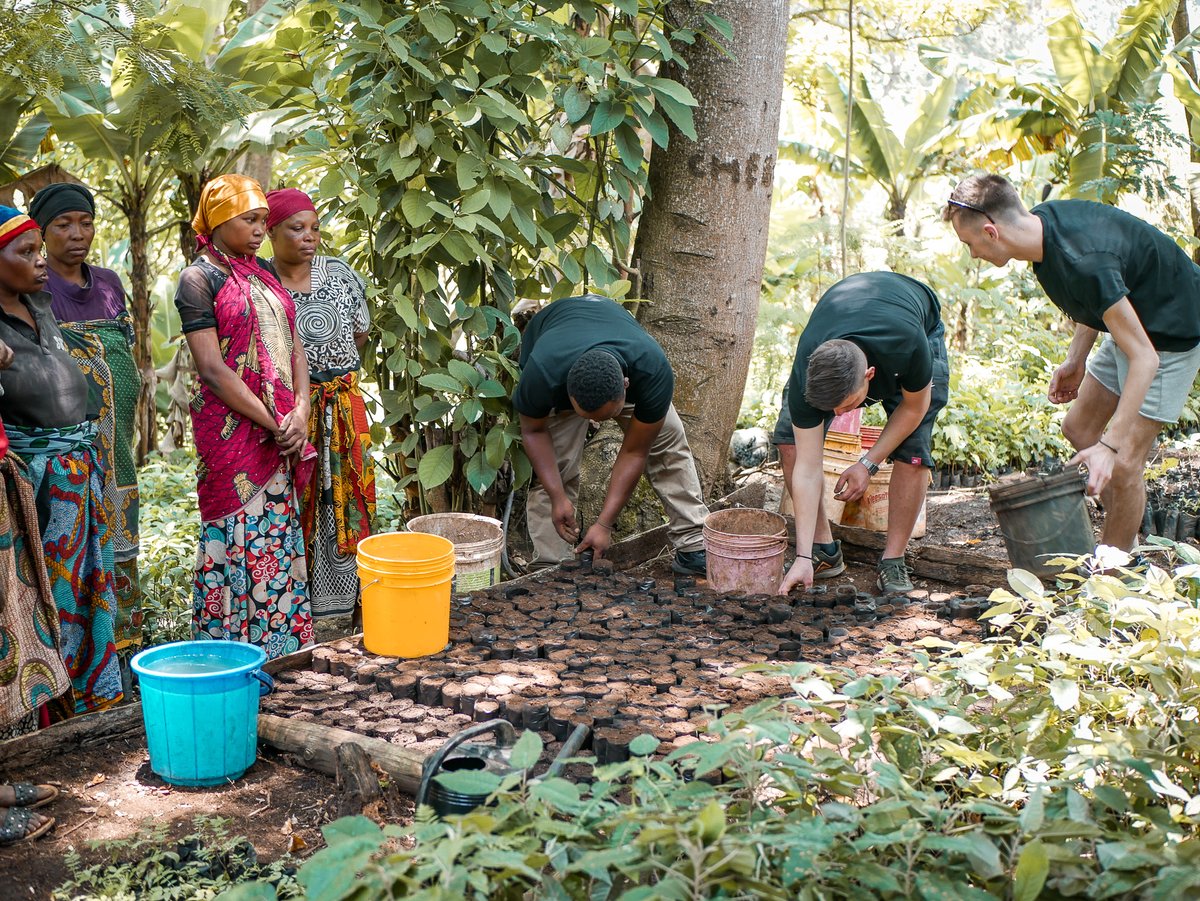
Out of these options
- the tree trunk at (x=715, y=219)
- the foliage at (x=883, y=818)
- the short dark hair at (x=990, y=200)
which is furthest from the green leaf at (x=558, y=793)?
the tree trunk at (x=715, y=219)

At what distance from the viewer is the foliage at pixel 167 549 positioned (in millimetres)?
4242

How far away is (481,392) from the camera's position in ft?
14.1

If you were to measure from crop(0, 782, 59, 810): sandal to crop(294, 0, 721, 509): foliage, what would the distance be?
1953mm

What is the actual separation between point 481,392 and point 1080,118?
6.37 m

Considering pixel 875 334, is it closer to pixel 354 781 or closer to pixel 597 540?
pixel 597 540

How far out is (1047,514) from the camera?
3.77 meters

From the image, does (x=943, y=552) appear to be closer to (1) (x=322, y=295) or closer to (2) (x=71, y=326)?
(1) (x=322, y=295)

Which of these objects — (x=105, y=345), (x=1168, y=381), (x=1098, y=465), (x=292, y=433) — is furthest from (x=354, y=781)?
(x=1168, y=381)

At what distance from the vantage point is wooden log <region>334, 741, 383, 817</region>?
263 cm

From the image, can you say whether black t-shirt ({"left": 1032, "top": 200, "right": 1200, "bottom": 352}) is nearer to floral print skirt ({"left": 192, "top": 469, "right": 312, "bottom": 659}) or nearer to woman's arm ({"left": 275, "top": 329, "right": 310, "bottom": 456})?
woman's arm ({"left": 275, "top": 329, "right": 310, "bottom": 456})

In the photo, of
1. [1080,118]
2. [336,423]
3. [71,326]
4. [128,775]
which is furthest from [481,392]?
[1080,118]

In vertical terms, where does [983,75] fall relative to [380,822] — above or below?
above

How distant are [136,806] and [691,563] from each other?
2.38 metres

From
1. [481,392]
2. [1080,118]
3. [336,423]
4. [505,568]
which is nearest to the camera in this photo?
[336,423]
